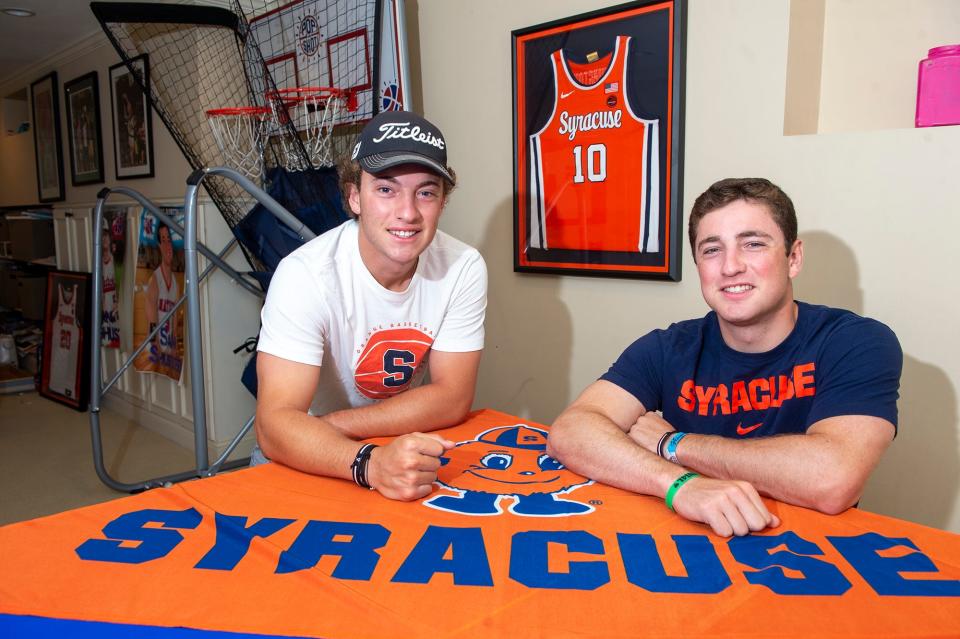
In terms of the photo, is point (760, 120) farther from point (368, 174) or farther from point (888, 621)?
point (888, 621)

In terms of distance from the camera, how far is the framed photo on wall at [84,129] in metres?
4.60

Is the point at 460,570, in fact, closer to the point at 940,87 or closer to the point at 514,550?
the point at 514,550

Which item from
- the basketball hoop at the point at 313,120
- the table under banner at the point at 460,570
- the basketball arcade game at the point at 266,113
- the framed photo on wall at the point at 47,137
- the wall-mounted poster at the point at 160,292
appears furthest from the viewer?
the framed photo on wall at the point at 47,137

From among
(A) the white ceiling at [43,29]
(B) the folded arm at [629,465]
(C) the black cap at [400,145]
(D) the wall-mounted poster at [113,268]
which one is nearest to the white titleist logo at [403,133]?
(C) the black cap at [400,145]

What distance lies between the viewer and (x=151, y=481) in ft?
10.4

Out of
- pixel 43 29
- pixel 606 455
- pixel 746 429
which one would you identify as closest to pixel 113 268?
pixel 43 29

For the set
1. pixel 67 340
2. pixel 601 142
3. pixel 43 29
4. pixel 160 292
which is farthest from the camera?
pixel 67 340

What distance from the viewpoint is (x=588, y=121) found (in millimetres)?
2221

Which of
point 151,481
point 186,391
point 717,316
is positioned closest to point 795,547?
point 717,316

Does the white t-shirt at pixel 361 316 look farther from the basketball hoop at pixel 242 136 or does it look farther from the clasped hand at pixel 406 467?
the basketball hoop at pixel 242 136

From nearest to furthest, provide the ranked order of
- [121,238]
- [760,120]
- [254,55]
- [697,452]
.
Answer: [697,452]
[760,120]
[254,55]
[121,238]

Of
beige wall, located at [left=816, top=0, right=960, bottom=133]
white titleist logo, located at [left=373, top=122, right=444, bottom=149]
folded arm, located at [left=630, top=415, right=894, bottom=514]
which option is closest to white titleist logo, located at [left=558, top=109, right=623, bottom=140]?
beige wall, located at [left=816, top=0, right=960, bottom=133]

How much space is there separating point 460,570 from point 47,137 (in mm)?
5907

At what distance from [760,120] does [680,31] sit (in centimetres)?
36
